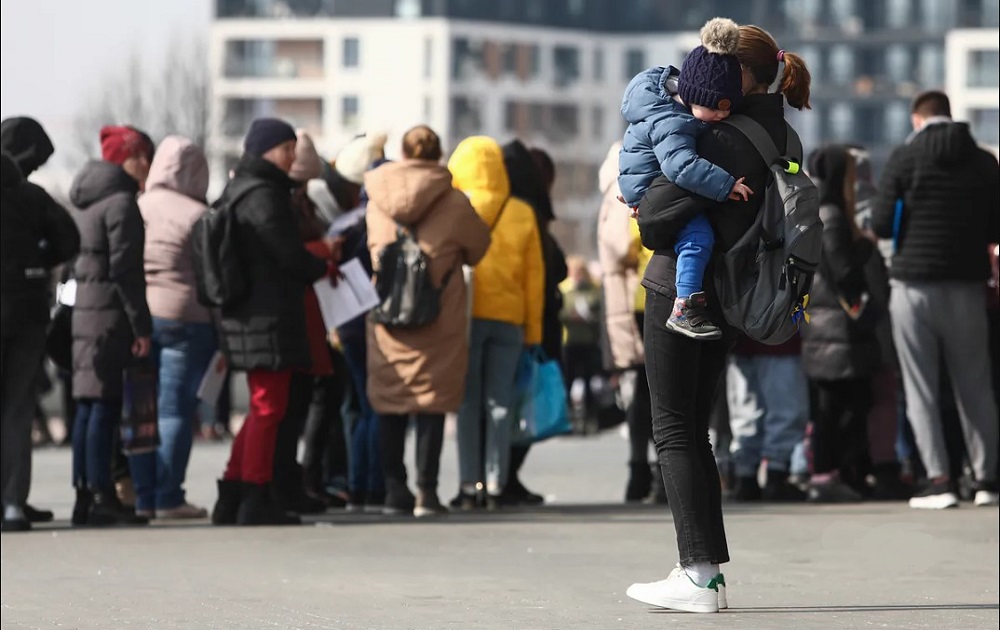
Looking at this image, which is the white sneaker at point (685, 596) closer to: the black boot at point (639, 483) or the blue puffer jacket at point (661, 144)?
the blue puffer jacket at point (661, 144)

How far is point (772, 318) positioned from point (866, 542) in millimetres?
3668

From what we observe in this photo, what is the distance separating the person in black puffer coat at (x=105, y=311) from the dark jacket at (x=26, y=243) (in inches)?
10.8

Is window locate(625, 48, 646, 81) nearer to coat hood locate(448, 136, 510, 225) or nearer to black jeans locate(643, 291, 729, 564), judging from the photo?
coat hood locate(448, 136, 510, 225)

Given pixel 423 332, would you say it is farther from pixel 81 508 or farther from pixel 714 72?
pixel 714 72

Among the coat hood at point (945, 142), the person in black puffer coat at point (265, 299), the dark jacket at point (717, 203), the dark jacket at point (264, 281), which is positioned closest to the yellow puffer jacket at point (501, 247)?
the person in black puffer coat at point (265, 299)

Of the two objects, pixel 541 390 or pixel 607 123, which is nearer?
pixel 541 390

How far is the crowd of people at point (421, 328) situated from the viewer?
12.1 meters

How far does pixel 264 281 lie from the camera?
1213 cm

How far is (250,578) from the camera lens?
1007cm

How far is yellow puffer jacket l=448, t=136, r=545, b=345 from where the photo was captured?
1326cm

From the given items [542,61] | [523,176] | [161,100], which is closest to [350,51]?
[542,61]

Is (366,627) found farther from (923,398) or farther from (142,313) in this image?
(923,398)

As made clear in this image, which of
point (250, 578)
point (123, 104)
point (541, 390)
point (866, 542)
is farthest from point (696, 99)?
point (123, 104)

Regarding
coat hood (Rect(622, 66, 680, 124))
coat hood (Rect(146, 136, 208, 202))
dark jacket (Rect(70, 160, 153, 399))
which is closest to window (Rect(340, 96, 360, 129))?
coat hood (Rect(146, 136, 208, 202))
